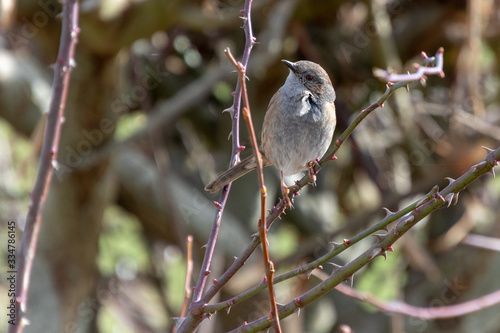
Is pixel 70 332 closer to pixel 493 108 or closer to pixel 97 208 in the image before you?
pixel 97 208

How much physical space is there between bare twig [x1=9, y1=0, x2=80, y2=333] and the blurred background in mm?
1842

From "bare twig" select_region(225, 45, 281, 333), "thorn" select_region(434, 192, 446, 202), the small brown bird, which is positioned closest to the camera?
"bare twig" select_region(225, 45, 281, 333)

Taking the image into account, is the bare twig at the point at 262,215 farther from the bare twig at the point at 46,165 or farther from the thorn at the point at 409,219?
the bare twig at the point at 46,165

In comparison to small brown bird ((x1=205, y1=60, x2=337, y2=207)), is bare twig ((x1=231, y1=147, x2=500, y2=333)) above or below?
below

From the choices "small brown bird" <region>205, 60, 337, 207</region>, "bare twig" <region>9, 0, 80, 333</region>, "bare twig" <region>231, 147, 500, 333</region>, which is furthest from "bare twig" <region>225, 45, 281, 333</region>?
"small brown bird" <region>205, 60, 337, 207</region>

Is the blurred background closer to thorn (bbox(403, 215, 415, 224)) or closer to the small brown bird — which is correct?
the small brown bird

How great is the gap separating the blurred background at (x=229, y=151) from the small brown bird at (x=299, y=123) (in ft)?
5.10

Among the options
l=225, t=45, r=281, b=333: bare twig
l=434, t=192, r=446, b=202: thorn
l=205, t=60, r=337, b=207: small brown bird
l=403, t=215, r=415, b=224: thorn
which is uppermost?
l=205, t=60, r=337, b=207: small brown bird

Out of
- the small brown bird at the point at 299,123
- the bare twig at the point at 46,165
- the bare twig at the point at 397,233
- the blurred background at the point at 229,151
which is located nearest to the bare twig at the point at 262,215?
the bare twig at the point at 397,233

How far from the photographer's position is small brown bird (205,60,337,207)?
8.19 ft

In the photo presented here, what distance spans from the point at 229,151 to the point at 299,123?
2.89m

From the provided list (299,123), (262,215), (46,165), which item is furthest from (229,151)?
(262,215)

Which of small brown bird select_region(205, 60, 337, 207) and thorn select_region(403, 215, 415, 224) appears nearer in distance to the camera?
thorn select_region(403, 215, 415, 224)

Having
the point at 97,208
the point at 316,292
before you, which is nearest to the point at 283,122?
the point at 316,292
